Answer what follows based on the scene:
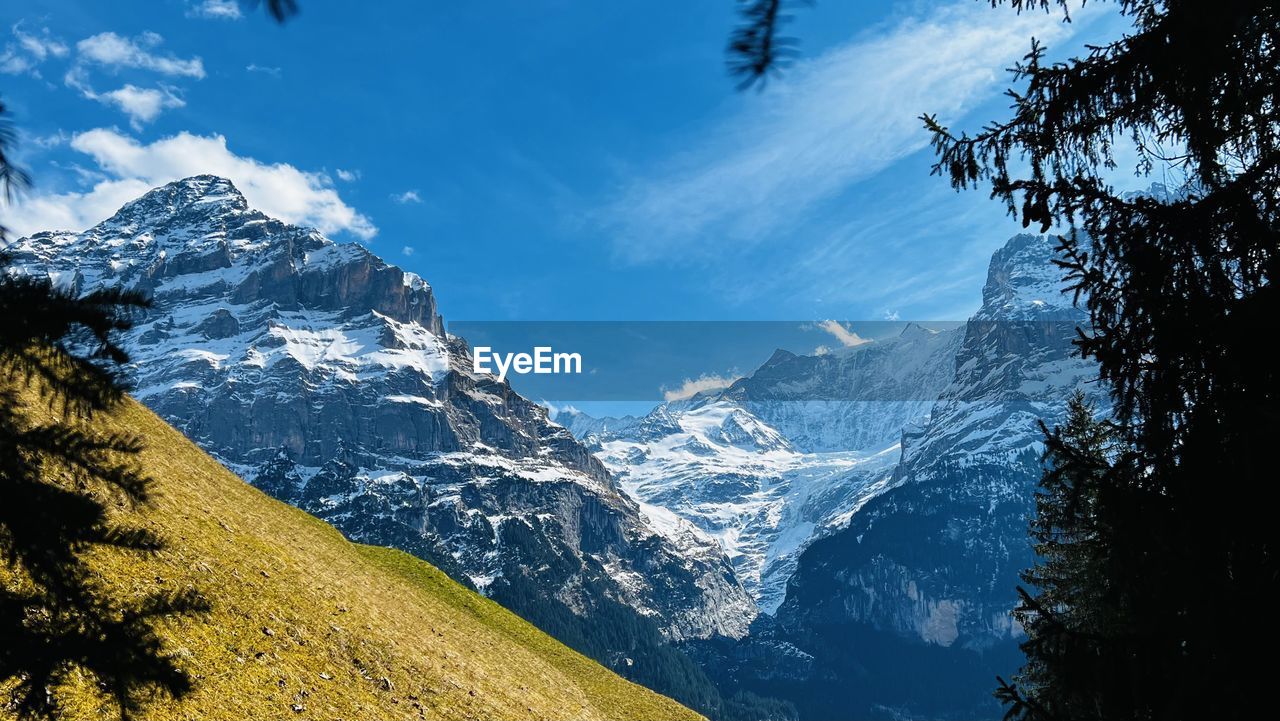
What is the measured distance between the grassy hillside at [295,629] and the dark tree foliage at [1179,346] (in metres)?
11.1

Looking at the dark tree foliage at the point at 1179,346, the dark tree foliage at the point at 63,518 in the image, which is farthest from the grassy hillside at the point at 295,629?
the dark tree foliage at the point at 1179,346

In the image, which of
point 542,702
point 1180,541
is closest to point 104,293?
point 1180,541

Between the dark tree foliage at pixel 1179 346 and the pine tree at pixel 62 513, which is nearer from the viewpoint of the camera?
the pine tree at pixel 62 513

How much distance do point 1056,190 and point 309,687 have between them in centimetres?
1917

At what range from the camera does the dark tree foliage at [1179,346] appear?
6316 millimetres

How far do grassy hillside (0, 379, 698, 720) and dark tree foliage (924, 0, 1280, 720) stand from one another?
1107 centimetres

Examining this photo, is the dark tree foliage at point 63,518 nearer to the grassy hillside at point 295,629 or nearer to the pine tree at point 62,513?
the pine tree at point 62,513

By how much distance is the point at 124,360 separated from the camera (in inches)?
186

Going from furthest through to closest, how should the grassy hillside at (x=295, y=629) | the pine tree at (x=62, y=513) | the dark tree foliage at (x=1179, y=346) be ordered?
1. the grassy hillside at (x=295, y=629)
2. the dark tree foliage at (x=1179, y=346)
3. the pine tree at (x=62, y=513)

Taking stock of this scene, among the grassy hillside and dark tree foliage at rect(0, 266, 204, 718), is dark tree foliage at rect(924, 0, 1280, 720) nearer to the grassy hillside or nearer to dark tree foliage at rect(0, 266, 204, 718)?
dark tree foliage at rect(0, 266, 204, 718)

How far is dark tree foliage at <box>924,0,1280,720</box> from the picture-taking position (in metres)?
6.32

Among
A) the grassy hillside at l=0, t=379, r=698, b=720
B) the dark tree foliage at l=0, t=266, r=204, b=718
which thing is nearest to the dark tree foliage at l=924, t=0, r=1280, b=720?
the dark tree foliage at l=0, t=266, r=204, b=718

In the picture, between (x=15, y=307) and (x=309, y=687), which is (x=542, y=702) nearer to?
(x=309, y=687)

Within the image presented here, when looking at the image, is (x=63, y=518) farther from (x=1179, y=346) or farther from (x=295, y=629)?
(x=295, y=629)
